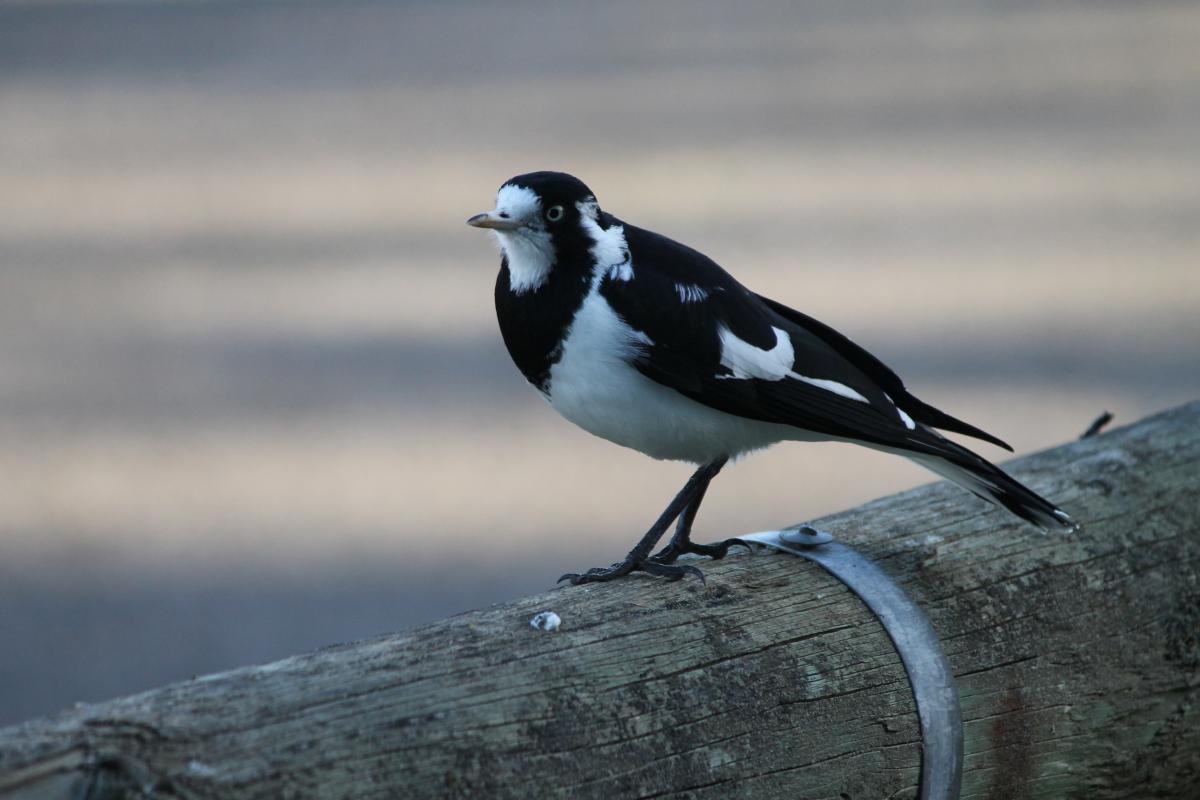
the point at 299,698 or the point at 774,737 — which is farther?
the point at 774,737

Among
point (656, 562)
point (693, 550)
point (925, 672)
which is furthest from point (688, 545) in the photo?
point (925, 672)

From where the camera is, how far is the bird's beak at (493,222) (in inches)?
61.2

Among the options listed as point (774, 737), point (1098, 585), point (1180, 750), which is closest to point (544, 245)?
point (774, 737)

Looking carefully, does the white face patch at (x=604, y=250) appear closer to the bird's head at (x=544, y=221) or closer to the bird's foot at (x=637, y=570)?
the bird's head at (x=544, y=221)

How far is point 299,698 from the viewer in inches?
41.7

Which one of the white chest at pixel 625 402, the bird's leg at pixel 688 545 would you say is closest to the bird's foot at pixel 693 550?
the bird's leg at pixel 688 545

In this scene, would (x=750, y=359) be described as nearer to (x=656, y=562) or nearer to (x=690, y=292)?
(x=690, y=292)

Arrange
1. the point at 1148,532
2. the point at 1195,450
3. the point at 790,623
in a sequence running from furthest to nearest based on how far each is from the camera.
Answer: the point at 1195,450 < the point at 1148,532 < the point at 790,623

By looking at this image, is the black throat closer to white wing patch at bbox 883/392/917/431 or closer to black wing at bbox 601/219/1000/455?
black wing at bbox 601/219/1000/455

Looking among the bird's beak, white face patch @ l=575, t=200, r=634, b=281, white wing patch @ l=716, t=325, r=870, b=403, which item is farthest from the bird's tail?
the bird's beak

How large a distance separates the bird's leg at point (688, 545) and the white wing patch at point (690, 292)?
0.22m

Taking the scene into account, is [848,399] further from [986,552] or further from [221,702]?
[221,702]

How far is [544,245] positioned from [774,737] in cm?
64

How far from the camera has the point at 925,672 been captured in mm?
1404
